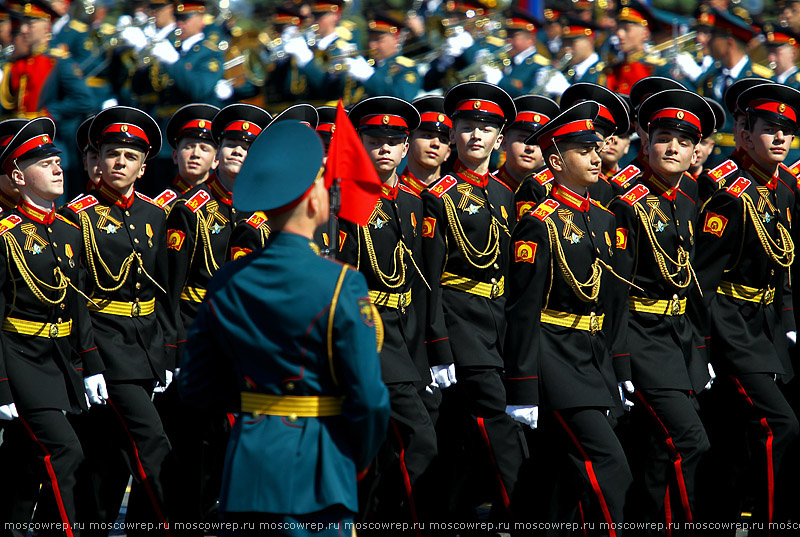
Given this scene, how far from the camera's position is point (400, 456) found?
21.1 feet

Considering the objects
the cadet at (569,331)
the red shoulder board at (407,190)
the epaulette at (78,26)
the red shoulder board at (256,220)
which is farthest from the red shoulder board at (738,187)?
the epaulette at (78,26)

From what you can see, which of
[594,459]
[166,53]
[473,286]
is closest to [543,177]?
[473,286]

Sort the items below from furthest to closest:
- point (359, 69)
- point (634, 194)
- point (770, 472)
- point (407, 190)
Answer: point (359, 69) → point (407, 190) → point (634, 194) → point (770, 472)

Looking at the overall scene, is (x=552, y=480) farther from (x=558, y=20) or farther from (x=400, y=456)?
(x=558, y=20)

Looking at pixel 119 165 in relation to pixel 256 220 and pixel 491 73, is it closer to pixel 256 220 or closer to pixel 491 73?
pixel 256 220

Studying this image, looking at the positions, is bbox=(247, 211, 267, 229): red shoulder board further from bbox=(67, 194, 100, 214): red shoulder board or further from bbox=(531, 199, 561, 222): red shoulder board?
bbox=(531, 199, 561, 222): red shoulder board

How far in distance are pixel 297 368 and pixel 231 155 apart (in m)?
3.32

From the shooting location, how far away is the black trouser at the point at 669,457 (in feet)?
20.4

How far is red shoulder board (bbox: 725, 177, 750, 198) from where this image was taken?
6793mm

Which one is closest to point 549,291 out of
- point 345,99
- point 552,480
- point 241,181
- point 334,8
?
point 552,480

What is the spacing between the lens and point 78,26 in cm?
1479

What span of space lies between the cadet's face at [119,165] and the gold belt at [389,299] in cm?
141

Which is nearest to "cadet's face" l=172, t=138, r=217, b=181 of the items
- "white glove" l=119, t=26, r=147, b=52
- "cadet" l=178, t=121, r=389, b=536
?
"cadet" l=178, t=121, r=389, b=536

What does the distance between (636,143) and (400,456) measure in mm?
5283
